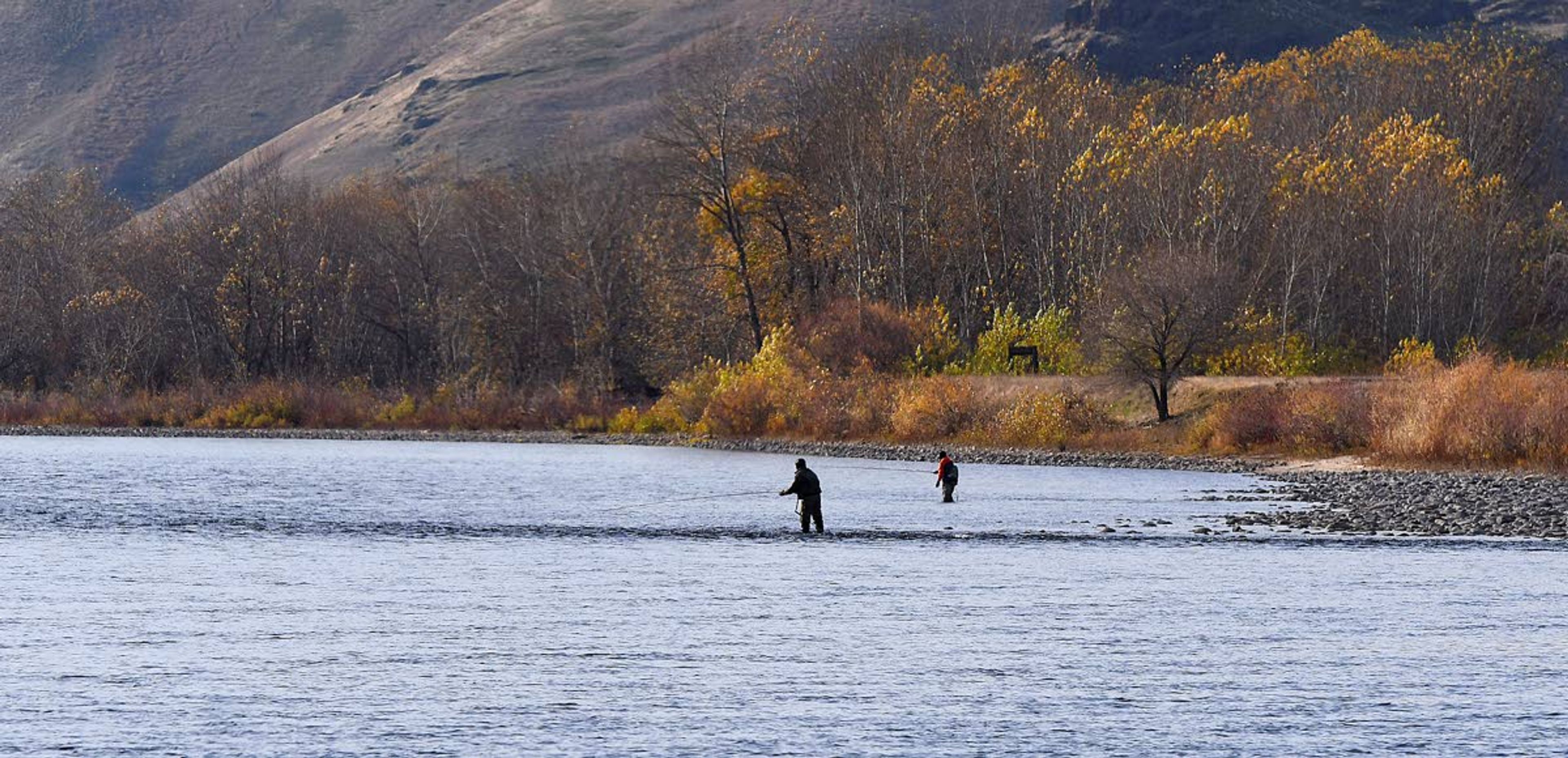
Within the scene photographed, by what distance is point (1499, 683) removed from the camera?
75.8 ft

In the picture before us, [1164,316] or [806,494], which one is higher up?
[1164,316]

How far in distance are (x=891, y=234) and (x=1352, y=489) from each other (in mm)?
37360

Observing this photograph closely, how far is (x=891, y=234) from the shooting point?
8606 cm

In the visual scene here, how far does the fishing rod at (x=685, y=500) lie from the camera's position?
49.1 metres

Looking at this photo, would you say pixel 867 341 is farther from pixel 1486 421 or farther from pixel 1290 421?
pixel 1486 421

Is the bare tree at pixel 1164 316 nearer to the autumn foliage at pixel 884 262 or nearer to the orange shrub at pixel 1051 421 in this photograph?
the autumn foliage at pixel 884 262

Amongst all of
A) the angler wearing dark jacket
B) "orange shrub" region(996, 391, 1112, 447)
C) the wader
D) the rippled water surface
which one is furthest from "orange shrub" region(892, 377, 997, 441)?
the angler wearing dark jacket

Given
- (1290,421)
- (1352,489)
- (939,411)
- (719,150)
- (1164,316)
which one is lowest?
(1352,489)

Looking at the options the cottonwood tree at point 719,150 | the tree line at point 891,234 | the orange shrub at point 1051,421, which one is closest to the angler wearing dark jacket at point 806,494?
the orange shrub at point 1051,421

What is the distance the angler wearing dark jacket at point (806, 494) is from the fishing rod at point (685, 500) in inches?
332

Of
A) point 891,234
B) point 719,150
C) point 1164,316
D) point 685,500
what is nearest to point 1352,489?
point 685,500

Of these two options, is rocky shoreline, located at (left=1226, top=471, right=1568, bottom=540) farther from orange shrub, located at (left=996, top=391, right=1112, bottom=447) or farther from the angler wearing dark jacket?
orange shrub, located at (left=996, top=391, right=1112, bottom=447)

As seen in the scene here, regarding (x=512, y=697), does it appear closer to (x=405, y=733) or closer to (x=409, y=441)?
(x=405, y=733)

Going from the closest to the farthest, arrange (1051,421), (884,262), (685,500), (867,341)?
(685,500) < (1051,421) < (867,341) < (884,262)
